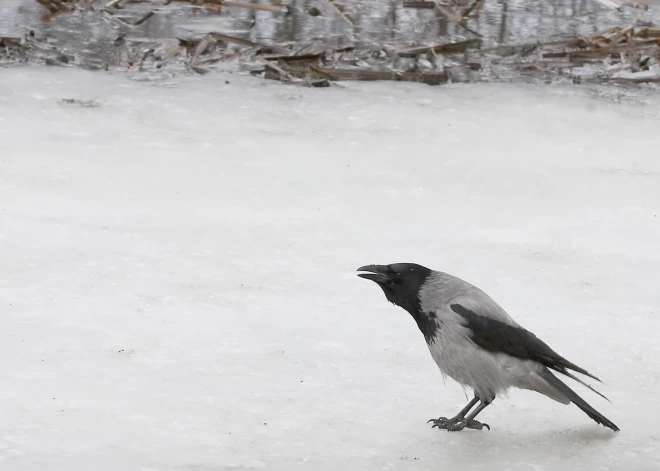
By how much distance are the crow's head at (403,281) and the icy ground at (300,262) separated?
322 millimetres

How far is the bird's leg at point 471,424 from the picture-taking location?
325cm

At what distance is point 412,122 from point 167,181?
6.23ft

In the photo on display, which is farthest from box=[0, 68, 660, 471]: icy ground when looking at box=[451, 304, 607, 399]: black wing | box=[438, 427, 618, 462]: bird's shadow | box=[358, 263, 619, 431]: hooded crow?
box=[451, 304, 607, 399]: black wing

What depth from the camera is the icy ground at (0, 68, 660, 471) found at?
3182mm

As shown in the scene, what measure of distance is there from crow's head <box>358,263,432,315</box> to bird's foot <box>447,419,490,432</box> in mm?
427

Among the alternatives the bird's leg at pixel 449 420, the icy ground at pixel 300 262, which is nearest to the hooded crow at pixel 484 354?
the bird's leg at pixel 449 420

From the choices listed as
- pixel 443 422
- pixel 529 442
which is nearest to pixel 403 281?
pixel 443 422

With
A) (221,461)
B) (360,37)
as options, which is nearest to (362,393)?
(221,461)

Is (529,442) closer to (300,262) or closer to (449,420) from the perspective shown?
(449,420)

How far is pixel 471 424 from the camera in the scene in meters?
3.29

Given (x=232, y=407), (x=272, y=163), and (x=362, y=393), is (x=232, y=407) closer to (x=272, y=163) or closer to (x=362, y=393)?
(x=362, y=393)

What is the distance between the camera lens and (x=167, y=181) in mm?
5613

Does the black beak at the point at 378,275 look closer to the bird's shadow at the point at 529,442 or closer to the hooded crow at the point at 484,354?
the hooded crow at the point at 484,354

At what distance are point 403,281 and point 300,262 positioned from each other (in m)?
1.22
